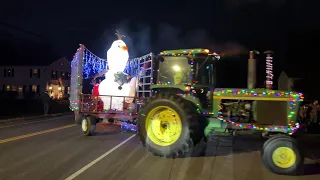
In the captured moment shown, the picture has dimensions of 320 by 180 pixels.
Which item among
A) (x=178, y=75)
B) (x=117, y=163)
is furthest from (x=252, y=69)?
(x=117, y=163)

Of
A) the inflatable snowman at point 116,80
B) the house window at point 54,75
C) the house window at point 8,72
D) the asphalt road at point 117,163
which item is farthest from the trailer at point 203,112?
the house window at point 8,72

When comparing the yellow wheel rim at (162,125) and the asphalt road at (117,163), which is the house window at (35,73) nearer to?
the asphalt road at (117,163)

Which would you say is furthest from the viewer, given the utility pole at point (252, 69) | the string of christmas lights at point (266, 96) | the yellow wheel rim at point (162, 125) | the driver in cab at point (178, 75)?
the driver in cab at point (178, 75)

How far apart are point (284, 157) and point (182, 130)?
2.48 m

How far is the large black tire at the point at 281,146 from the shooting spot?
7.66 metres

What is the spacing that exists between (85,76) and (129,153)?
5540mm

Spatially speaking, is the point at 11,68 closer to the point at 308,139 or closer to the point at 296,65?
the point at 296,65

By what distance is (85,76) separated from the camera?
14438 millimetres

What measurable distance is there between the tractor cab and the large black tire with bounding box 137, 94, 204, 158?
588 mm

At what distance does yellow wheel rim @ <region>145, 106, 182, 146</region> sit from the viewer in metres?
9.34

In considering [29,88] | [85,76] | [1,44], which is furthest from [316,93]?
[1,44]

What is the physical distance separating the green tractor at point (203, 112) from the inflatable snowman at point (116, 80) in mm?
3349

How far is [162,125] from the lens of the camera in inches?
375

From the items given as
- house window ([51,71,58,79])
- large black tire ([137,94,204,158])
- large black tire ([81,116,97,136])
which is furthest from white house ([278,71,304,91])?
house window ([51,71,58,79])
